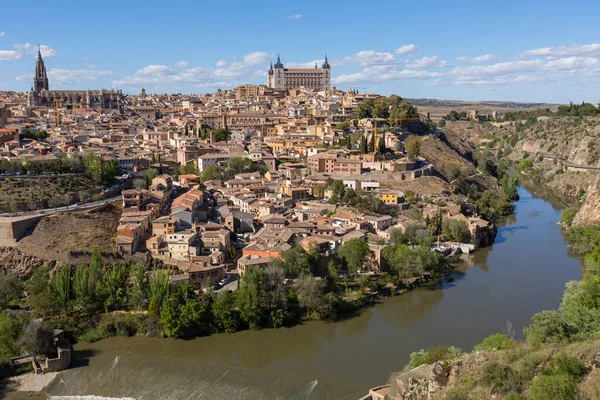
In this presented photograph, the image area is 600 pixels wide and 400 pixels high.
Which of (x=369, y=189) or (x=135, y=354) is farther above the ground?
(x=369, y=189)

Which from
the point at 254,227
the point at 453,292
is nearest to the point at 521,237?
the point at 453,292

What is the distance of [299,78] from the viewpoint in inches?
2569

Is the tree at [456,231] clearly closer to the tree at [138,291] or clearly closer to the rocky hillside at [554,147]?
the rocky hillside at [554,147]

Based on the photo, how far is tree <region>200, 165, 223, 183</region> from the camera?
25.8 metres

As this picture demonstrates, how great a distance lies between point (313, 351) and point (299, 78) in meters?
54.9

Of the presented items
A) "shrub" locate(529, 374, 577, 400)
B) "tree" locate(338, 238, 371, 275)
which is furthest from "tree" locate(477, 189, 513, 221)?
"shrub" locate(529, 374, 577, 400)

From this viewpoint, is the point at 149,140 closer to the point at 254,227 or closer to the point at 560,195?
the point at 254,227

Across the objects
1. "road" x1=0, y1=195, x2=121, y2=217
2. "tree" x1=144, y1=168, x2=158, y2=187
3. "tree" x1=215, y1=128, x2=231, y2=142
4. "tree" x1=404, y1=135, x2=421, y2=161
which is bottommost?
"road" x1=0, y1=195, x2=121, y2=217

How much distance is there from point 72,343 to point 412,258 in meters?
9.87

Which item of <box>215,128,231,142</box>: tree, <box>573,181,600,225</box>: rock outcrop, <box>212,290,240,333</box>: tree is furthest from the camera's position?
<box>215,128,231,142</box>: tree

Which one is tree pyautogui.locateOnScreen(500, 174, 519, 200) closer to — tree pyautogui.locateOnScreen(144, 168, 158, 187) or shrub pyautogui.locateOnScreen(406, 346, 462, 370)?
tree pyautogui.locateOnScreen(144, 168, 158, 187)

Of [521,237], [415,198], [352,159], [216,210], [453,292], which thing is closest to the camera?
[453,292]

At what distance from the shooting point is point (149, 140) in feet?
111

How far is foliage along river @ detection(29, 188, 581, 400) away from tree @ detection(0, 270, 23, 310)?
295cm
